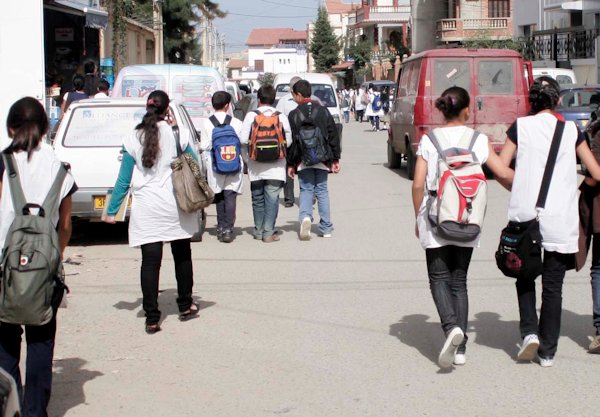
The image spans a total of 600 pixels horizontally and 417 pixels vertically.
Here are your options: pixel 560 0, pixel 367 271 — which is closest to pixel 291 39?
pixel 560 0

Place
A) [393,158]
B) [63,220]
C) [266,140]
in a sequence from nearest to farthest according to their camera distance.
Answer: [63,220] < [266,140] < [393,158]

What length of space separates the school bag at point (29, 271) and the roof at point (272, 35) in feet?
615

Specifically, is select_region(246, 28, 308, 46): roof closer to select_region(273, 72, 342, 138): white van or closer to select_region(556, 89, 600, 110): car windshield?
select_region(273, 72, 342, 138): white van

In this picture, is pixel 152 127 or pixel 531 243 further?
pixel 152 127

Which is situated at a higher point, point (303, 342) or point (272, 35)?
point (272, 35)

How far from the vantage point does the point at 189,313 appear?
7895mm

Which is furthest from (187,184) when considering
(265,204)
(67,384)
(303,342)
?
(265,204)

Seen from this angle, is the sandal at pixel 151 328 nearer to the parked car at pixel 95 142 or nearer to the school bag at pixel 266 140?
the parked car at pixel 95 142

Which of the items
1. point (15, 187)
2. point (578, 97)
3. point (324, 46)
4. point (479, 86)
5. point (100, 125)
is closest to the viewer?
point (15, 187)

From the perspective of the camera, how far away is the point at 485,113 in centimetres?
1764

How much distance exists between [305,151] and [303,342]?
4.60 metres

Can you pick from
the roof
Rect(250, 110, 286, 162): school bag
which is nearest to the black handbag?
Rect(250, 110, 286, 162): school bag

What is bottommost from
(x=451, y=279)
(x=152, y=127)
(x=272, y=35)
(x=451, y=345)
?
(x=451, y=345)

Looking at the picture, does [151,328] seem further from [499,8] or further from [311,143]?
[499,8]
